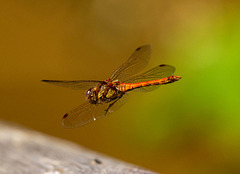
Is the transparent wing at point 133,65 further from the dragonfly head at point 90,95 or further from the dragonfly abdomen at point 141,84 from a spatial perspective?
the dragonfly head at point 90,95

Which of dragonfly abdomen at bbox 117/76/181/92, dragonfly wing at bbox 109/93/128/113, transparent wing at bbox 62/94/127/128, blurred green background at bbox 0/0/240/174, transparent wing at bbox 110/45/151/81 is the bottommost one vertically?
transparent wing at bbox 62/94/127/128

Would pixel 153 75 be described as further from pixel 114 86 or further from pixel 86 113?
pixel 86 113

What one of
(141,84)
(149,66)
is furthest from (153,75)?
(149,66)

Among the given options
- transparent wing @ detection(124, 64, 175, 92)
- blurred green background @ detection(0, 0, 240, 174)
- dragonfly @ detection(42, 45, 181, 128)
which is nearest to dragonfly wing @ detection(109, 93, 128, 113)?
dragonfly @ detection(42, 45, 181, 128)

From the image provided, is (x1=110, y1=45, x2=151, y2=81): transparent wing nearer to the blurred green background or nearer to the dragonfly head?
the dragonfly head

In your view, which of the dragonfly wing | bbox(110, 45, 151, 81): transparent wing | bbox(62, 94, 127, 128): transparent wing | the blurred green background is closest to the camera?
bbox(62, 94, 127, 128): transparent wing

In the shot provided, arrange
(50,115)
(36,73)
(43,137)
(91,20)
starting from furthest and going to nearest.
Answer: (91,20), (36,73), (50,115), (43,137)

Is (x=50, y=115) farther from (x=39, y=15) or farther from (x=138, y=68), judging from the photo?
(x=138, y=68)

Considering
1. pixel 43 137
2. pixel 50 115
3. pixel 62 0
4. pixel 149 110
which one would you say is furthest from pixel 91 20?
pixel 43 137
